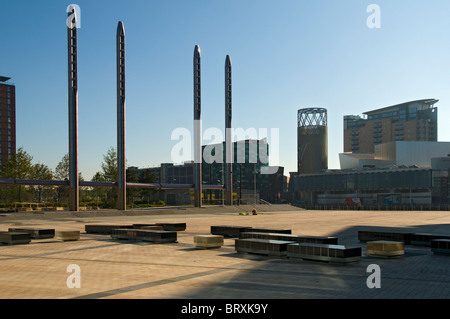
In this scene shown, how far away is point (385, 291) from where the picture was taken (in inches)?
434

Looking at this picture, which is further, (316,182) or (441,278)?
(316,182)

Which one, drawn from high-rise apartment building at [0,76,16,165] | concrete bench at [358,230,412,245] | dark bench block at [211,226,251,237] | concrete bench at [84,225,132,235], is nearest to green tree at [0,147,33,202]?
concrete bench at [84,225,132,235]

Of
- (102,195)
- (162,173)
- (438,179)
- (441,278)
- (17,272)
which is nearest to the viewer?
(441,278)

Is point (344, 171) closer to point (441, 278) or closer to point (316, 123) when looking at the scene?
point (316, 123)

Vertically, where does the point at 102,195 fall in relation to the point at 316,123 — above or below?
below

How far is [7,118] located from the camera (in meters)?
168

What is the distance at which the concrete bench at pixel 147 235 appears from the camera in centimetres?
2258

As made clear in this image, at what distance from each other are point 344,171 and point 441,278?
133m

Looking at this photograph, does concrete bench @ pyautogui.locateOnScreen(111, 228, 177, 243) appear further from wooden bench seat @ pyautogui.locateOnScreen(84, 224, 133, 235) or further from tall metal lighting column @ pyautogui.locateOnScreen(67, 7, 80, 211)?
tall metal lighting column @ pyautogui.locateOnScreen(67, 7, 80, 211)

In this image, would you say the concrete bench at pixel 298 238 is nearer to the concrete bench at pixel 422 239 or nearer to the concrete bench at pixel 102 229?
the concrete bench at pixel 422 239

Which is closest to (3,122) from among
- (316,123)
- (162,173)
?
(162,173)

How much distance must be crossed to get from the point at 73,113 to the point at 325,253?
158 feet

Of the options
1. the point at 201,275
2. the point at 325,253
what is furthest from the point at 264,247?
the point at 201,275

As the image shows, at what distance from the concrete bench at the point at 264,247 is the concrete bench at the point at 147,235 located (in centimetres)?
515
